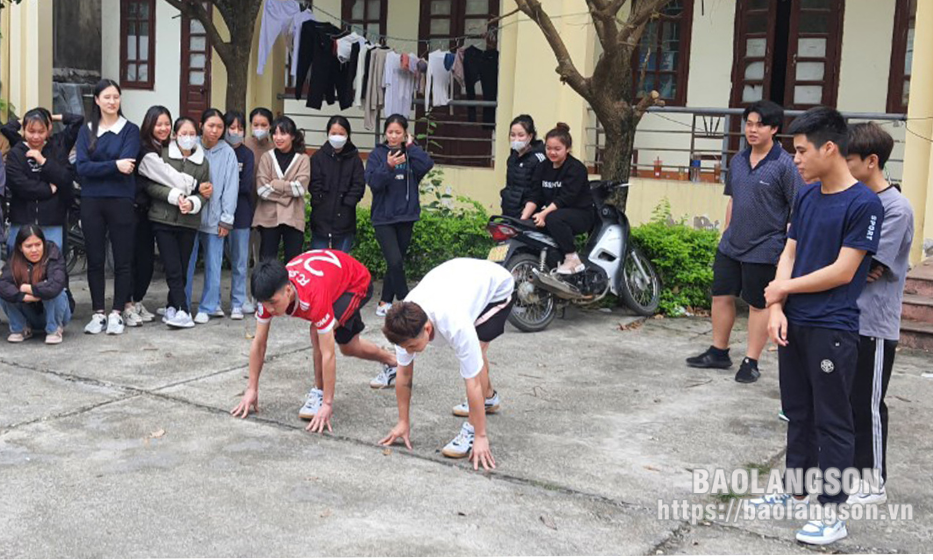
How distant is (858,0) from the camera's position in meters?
12.7

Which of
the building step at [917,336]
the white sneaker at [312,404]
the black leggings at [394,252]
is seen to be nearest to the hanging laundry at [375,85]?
the black leggings at [394,252]

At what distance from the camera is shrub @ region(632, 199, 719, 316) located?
9680 millimetres

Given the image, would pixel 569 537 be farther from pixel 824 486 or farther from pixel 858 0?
pixel 858 0

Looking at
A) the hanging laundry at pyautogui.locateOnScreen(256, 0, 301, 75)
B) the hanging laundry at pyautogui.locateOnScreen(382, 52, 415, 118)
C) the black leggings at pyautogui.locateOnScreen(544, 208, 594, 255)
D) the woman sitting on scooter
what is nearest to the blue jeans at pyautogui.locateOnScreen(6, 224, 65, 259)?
the woman sitting on scooter

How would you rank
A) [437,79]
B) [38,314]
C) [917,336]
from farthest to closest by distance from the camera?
[437,79] < [917,336] < [38,314]

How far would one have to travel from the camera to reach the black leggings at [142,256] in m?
8.70

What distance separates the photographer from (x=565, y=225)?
8.76 m

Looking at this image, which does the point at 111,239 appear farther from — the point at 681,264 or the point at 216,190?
the point at 681,264

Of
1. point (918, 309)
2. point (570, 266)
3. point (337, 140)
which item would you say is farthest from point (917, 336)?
point (337, 140)

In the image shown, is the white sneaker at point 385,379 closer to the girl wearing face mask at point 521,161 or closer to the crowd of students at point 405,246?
the crowd of students at point 405,246

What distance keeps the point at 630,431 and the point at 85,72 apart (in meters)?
14.9

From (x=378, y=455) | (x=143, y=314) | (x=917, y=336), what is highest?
(x=917, y=336)

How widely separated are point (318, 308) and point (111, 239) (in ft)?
10.5

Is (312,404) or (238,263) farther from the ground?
(238,263)
